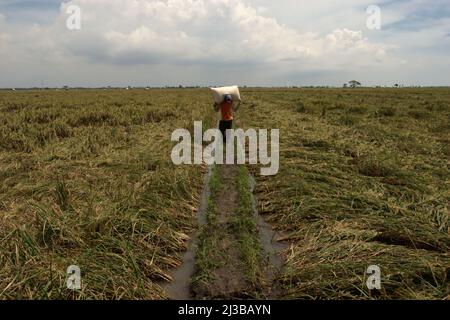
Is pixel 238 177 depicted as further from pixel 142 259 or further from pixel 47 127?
pixel 47 127

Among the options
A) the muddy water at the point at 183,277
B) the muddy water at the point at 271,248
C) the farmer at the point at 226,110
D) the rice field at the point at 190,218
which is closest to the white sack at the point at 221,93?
the farmer at the point at 226,110

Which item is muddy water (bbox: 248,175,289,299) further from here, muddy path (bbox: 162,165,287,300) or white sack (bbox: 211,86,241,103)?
white sack (bbox: 211,86,241,103)

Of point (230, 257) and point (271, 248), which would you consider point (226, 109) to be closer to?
point (271, 248)

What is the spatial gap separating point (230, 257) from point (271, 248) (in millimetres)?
614

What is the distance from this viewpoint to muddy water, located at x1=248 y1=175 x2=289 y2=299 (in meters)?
3.68

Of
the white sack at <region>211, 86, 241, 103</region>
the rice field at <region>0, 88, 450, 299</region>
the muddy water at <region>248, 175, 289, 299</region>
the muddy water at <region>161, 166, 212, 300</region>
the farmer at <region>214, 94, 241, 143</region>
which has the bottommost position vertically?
the muddy water at <region>161, 166, 212, 300</region>

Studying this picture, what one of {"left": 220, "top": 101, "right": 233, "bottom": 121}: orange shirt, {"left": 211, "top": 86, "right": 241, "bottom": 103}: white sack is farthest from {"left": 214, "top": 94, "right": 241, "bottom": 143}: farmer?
{"left": 211, "top": 86, "right": 241, "bottom": 103}: white sack

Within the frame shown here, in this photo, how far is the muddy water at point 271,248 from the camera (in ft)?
12.1

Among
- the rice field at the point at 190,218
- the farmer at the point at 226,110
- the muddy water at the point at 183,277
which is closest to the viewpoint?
the rice field at the point at 190,218

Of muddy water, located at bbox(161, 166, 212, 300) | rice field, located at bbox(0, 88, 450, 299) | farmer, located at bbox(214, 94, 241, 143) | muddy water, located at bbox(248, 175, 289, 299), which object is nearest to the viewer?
rice field, located at bbox(0, 88, 450, 299)

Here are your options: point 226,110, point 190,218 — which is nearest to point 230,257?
point 190,218

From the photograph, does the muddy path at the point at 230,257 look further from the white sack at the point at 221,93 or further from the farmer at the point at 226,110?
the white sack at the point at 221,93
